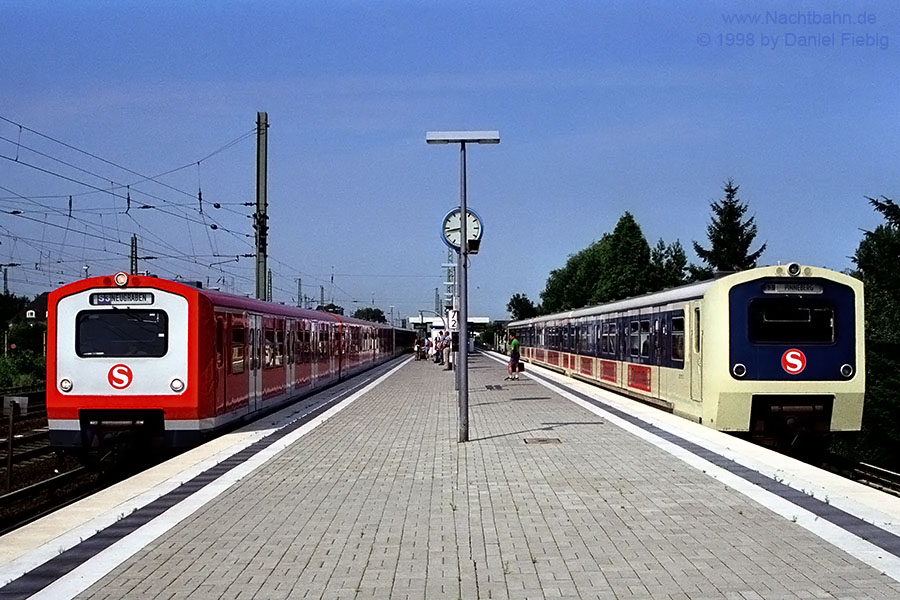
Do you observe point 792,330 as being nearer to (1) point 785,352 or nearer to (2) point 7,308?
(1) point 785,352

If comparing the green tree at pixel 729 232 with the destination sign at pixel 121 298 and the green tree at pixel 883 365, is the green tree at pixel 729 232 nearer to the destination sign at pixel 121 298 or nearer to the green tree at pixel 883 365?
the green tree at pixel 883 365

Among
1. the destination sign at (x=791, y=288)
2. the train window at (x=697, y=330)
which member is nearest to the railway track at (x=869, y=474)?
the train window at (x=697, y=330)

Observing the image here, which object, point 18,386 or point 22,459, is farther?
point 18,386

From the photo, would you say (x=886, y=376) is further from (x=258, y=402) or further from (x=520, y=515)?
(x=520, y=515)

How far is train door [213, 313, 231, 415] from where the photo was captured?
50.6ft

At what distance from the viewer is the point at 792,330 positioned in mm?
15422

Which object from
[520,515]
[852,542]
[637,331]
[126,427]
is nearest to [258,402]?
[126,427]

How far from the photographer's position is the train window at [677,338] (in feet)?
58.4

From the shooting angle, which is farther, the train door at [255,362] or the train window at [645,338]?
the train window at [645,338]

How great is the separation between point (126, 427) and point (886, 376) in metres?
24.4

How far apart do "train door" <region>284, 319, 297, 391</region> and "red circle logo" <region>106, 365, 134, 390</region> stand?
912 centimetres

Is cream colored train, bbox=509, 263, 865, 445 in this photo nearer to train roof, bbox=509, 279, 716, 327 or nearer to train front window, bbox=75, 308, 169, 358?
train roof, bbox=509, 279, 716, 327

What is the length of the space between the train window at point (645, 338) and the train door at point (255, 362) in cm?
787

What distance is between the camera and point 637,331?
22703 mm
